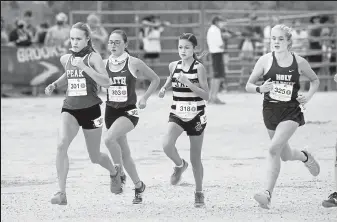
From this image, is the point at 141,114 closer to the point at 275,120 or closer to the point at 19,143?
the point at 19,143

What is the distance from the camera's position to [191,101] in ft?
31.2

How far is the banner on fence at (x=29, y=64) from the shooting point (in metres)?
24.3

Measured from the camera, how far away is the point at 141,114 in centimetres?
1962

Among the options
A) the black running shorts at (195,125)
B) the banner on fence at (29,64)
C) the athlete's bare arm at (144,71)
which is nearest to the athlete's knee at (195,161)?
the black running shorts at (195,125)

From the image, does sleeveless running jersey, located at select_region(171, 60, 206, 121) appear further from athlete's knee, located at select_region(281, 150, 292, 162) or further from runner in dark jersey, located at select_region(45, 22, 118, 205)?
athlete's knee, located at select_region(281, 150, 292, 162)

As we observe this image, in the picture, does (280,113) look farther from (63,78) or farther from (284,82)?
(63,78)

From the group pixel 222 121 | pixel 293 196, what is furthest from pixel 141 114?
pixel 293 196

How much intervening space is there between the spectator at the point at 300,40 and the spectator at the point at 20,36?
23.8ft

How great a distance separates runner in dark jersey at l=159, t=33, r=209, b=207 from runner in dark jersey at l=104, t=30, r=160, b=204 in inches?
13.5

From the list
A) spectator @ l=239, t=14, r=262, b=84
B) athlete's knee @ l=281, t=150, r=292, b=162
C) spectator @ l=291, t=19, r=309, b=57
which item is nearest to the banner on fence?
spectator @ l=239, t=14, r=262, b=84

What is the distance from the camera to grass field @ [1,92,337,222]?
8938mm

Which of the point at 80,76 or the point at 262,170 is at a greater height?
the point at 80,76

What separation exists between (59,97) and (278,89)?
52.1 ft

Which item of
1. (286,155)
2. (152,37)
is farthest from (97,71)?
(152,37)
